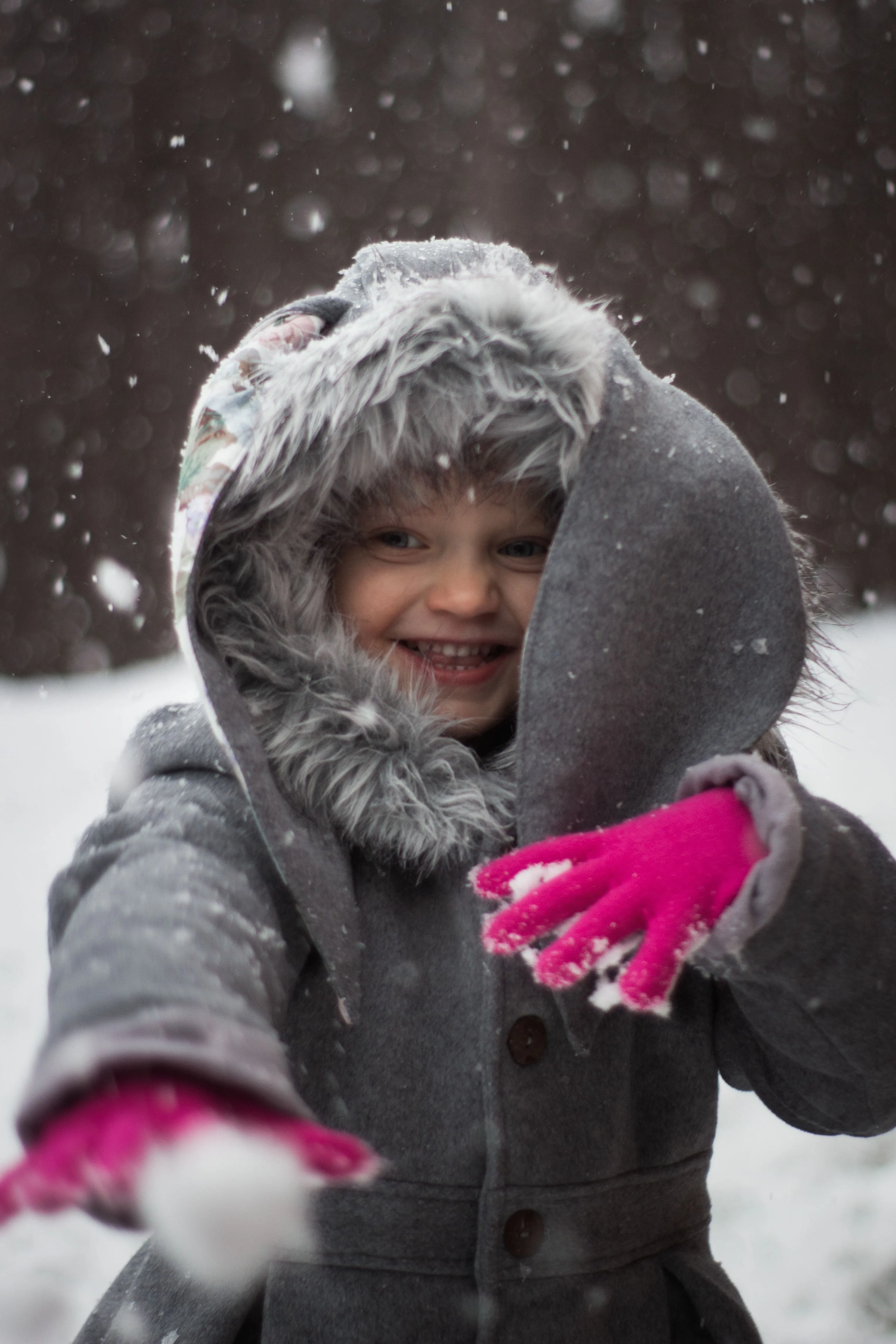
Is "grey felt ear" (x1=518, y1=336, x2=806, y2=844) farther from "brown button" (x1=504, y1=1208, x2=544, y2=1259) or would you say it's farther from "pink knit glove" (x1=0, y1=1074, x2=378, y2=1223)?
"pink knit glove" (x1=0, y1=1074, x2=378, y2=1223)

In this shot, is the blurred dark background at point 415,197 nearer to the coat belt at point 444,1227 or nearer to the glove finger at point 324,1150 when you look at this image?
the coat belt at point 444,1227

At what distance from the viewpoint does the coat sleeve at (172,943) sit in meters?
0.65

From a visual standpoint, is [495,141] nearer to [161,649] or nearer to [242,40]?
[242,40]

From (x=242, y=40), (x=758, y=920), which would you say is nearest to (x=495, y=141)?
(x=242, y=40)

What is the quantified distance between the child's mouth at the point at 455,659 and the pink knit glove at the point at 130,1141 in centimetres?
70

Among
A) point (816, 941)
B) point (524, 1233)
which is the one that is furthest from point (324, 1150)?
point (524, 1233)

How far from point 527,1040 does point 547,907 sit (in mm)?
324

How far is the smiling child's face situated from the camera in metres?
1.28

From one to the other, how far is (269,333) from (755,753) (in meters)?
0.72

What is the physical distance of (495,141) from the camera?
373cm

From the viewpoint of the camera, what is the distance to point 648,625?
1135mm

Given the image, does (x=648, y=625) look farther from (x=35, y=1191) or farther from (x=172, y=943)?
(x=35, y=1191)

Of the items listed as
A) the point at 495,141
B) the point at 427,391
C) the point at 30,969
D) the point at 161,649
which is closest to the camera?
the point at 427,391

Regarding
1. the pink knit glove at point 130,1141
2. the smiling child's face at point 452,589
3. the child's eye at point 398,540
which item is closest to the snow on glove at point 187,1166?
the pink knit glove at point 130,1141
